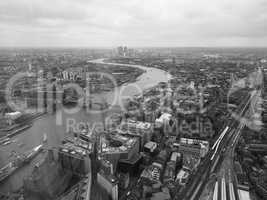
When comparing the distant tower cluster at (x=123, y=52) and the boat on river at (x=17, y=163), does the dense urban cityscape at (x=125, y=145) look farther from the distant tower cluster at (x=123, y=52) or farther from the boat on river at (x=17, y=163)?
the distant tower cluster at (x=123, y=52)

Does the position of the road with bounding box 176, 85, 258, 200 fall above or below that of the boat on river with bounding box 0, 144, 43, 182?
below

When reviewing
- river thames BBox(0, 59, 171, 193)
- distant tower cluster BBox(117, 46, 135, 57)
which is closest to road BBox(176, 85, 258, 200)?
river thames BBox(0, 59, 171, 193)

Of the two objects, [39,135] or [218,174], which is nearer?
[218,174]

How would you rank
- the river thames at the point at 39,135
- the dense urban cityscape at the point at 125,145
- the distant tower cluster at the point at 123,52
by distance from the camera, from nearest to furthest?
the dense urban cityscape at the point at 125,145, the river thames at the point at 39,135, the distant tower cluster at the point at 123,52

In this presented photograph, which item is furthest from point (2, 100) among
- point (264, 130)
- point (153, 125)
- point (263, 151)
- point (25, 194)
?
point (264, 130)

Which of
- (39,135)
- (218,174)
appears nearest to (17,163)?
(39,135)

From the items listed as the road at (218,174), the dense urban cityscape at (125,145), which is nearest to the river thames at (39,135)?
the dense urban cityscape at (125,145)

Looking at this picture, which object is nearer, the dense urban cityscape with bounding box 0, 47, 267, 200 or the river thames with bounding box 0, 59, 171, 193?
the dense urban cityscape with bounding box 0, 47, 267, 200

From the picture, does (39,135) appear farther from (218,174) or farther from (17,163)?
(218,174)

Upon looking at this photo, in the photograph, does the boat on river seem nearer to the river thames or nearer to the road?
the river thames

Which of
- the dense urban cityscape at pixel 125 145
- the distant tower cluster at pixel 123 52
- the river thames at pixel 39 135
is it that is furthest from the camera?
the distant tower cluster at pixel 123 52

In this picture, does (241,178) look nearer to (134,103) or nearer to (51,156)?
(51,156)
